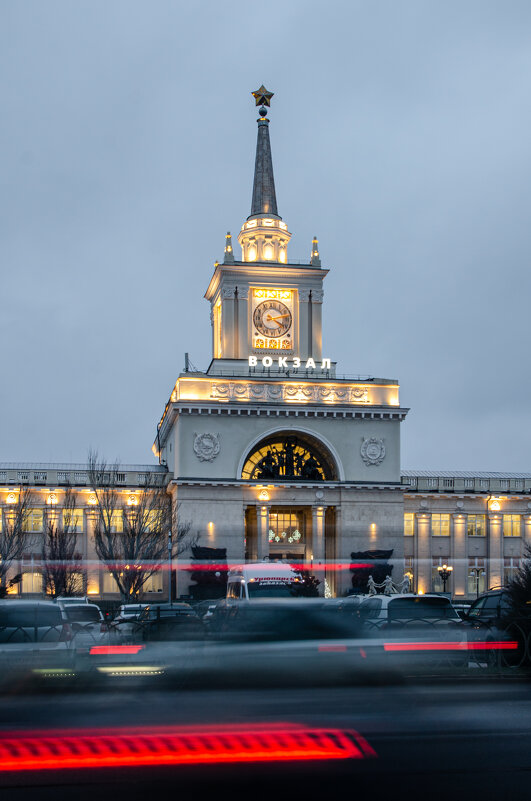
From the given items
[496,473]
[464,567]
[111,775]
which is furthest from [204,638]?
[496,473]

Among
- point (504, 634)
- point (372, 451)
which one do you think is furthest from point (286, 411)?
point (504, 634)

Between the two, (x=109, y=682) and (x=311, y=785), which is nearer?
(x=311, y=785)

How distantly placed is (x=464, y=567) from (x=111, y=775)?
65289 millimetres

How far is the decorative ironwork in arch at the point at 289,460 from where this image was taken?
6944 centimetres

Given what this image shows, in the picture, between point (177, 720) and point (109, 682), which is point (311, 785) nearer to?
point (177, 720)

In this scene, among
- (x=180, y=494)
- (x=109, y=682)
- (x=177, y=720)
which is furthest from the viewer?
(x=180, y=494)

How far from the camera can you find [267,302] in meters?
75.7

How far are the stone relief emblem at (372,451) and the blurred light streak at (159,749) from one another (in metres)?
58.7

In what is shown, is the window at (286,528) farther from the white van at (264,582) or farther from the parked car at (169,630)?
the parked car at (169,630)

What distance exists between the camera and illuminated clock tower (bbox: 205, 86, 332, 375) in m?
74.2

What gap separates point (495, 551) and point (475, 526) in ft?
7.61

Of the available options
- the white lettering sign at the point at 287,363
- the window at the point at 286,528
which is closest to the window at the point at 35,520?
the window at the point at 286,528

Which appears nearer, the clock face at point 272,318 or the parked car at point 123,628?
the parked car at point 123,628

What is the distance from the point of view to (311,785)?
33.7 feet
